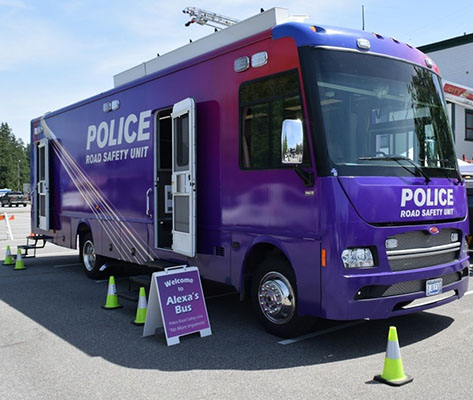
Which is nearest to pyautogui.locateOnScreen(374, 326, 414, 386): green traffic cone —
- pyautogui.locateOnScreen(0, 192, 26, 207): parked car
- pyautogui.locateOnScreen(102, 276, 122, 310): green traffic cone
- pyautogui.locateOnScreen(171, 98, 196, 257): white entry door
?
pyautogui.locateOnScreen(171, 98, 196, 257): white entry door

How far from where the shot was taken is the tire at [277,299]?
5.22 metres

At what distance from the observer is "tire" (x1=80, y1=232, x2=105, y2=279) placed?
9.40 m

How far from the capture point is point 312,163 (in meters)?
4.85

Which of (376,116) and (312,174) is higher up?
(376,116)

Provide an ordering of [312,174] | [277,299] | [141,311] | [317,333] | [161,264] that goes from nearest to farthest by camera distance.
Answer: [312,174] < [277,299] < [317,333] < [141,311] < [161,264]

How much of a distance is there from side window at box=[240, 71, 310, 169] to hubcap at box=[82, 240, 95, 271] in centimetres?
488

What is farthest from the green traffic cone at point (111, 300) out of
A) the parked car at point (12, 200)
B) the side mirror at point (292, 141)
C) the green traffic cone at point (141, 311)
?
the parked car at point (12, 200)

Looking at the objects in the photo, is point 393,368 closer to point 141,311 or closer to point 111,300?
point 141,311

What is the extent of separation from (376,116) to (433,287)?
1.86 meters

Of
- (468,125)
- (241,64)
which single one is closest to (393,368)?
(241,64)

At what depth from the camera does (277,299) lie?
5.35 meters

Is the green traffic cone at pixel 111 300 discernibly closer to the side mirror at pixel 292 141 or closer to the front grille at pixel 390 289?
the side mirror at pixel 292 141

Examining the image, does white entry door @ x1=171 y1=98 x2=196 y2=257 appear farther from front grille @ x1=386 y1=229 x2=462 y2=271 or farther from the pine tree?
the pine tree

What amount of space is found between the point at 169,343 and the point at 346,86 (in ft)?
10.5
